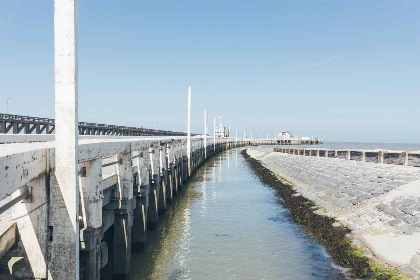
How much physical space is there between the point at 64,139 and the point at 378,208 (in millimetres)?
11488

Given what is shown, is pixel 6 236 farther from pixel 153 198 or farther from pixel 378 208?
pixel 378 208

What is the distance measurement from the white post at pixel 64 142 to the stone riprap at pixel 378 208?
7.25 metres

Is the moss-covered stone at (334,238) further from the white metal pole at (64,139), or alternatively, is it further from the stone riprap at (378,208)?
the white metal pole at (64,139)

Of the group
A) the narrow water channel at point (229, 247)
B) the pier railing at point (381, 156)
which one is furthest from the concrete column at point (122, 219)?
the pier railing at point (381, 156)

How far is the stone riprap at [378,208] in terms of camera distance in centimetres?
977

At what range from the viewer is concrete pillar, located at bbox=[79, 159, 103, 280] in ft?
21.2

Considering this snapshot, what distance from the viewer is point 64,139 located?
518cm

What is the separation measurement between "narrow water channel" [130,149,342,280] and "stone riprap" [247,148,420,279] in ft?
4.83

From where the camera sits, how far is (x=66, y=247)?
17.5 ft

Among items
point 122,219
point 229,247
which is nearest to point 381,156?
point 229,247

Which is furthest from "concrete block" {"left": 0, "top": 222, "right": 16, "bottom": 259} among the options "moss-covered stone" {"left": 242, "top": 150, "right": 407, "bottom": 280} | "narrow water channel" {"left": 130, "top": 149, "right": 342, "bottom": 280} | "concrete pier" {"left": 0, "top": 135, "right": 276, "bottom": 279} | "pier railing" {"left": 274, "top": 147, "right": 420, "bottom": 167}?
"pier railing" {"left": 274, "top": 147, "right": 420, "bottom": 167}

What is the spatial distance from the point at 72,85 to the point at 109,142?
256cm

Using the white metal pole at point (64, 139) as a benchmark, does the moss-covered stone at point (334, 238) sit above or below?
below

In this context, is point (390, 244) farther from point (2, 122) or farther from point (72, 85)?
point (2, 122)
